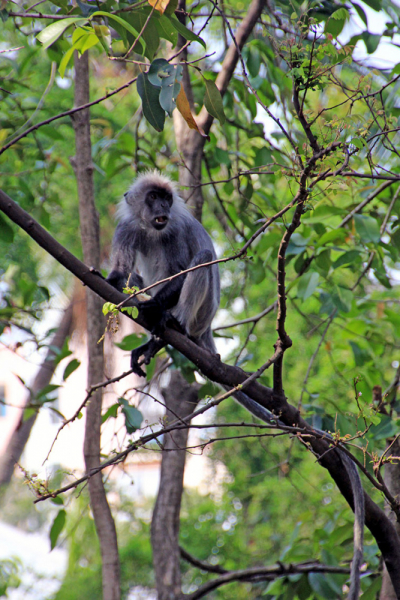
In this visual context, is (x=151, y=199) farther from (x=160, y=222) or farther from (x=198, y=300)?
(x=198, y=300)

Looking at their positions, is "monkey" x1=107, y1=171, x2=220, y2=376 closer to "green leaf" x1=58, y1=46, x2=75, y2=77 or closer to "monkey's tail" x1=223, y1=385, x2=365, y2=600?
"monkey's tail" x1=223, y1=385, x2=365, y2=600

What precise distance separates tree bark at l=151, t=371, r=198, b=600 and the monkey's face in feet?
3.48

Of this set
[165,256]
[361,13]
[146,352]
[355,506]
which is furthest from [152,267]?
[355,506]

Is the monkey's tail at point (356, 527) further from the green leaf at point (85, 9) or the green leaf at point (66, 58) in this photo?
the green leaf at point (85, 9)

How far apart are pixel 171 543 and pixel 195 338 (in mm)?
1346

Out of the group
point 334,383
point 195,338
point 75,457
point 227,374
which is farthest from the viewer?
point 75,457

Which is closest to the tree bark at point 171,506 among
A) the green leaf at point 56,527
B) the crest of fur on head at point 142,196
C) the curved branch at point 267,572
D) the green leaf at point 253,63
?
the curved branch at point 267,572

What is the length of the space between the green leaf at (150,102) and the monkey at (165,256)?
5.55 feet

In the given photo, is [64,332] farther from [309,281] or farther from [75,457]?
[309,281]

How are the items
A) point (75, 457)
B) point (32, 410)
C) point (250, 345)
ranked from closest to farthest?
point (32, 410) < point (250, 345) < point (75, 457)

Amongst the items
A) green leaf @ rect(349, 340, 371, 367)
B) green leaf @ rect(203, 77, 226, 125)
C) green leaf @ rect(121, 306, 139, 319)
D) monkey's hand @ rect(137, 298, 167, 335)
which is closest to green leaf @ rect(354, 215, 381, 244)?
green leaf @ rect(349, 340, 371, 367)

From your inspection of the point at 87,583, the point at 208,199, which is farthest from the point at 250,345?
the point at 208,199

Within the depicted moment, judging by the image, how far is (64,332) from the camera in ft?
36.3

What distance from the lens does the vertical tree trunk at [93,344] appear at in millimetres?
3156
